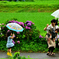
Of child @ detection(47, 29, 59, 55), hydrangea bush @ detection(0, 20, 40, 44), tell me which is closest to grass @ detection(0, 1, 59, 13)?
hydrangea bush @ detection(0, 20, 40, 44)

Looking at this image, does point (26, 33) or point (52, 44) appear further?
point (26, 33)

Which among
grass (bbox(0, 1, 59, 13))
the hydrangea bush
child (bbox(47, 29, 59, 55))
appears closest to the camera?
child (bbox(47, 29, 59, 55))

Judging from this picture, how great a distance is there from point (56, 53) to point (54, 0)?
1705 centimetres

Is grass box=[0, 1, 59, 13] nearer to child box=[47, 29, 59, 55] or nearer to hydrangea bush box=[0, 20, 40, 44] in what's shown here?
hydrangea bush box=[0, 20, 40, 44]

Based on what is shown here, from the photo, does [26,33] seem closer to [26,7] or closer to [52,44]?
[52,44]

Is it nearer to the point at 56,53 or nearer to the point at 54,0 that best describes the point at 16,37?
the point at 56,53

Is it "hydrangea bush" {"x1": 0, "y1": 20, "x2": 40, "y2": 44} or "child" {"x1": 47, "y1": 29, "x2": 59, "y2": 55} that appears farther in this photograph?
"hydrangea bush" {"x1": 0, "y1": 20, "x2": 40, "y2": 44}

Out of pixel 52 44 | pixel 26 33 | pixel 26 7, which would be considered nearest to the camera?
pixel 52 44

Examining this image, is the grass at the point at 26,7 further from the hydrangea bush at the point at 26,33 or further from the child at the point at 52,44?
the child at the point at 52,44

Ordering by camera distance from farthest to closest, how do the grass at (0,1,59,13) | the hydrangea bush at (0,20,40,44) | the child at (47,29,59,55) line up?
the grass at (0,1,59,13) → the hydrangea bush at (0,20,40,44) → the child at (47,29,59,55)

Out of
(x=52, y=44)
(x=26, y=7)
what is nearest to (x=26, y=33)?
(x=52, y=44)

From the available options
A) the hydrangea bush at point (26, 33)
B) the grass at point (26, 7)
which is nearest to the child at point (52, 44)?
the hydrangea bush at point (26, 33)

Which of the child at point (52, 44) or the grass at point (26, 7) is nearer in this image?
the child at point (52, 44)

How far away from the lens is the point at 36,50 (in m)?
8.56
